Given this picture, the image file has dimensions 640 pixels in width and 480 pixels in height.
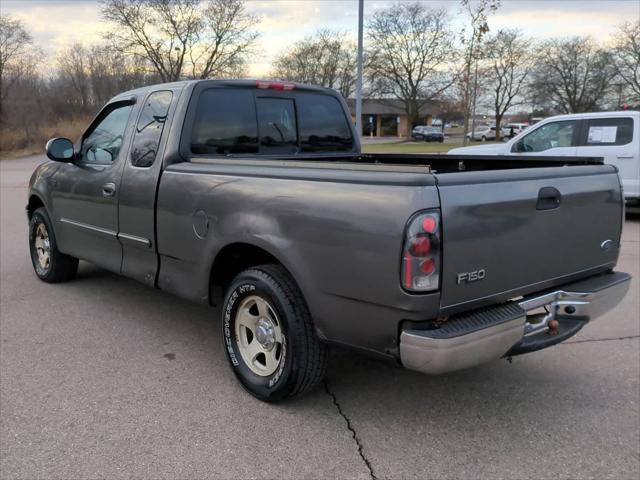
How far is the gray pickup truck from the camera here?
8.66 feet

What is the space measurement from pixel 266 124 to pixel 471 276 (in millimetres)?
2388

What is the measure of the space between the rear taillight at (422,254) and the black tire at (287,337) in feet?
2.54

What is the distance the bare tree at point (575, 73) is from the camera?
55.2 meters

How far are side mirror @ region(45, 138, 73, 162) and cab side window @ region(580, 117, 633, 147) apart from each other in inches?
351

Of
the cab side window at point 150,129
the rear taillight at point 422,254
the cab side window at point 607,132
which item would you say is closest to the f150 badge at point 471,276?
the rear taillight at point 422,254

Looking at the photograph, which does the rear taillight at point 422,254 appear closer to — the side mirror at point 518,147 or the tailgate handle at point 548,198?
the tailgate handle at point 548,198

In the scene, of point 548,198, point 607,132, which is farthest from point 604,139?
point 548,198

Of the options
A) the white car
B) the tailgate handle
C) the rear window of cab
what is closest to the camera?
the tailgate handle

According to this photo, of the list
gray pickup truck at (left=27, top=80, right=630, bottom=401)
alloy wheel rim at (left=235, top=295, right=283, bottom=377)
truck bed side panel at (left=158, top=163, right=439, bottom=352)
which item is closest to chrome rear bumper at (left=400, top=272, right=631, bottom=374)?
gray pickup truck at (left=27, top=80, right=630, bottom=401)

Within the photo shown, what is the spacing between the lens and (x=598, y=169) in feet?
11.3

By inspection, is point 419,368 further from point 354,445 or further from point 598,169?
point 598,169


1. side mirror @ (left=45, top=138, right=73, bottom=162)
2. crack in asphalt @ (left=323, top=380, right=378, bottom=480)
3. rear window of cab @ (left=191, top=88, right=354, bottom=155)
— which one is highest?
rear window of cab @ (left=191, top=88, right=354, bottom=155)

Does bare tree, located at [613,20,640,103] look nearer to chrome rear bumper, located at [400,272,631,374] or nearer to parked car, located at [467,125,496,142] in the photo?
parked car, located at [467,125,496,142]

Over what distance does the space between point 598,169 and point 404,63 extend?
55390mm
